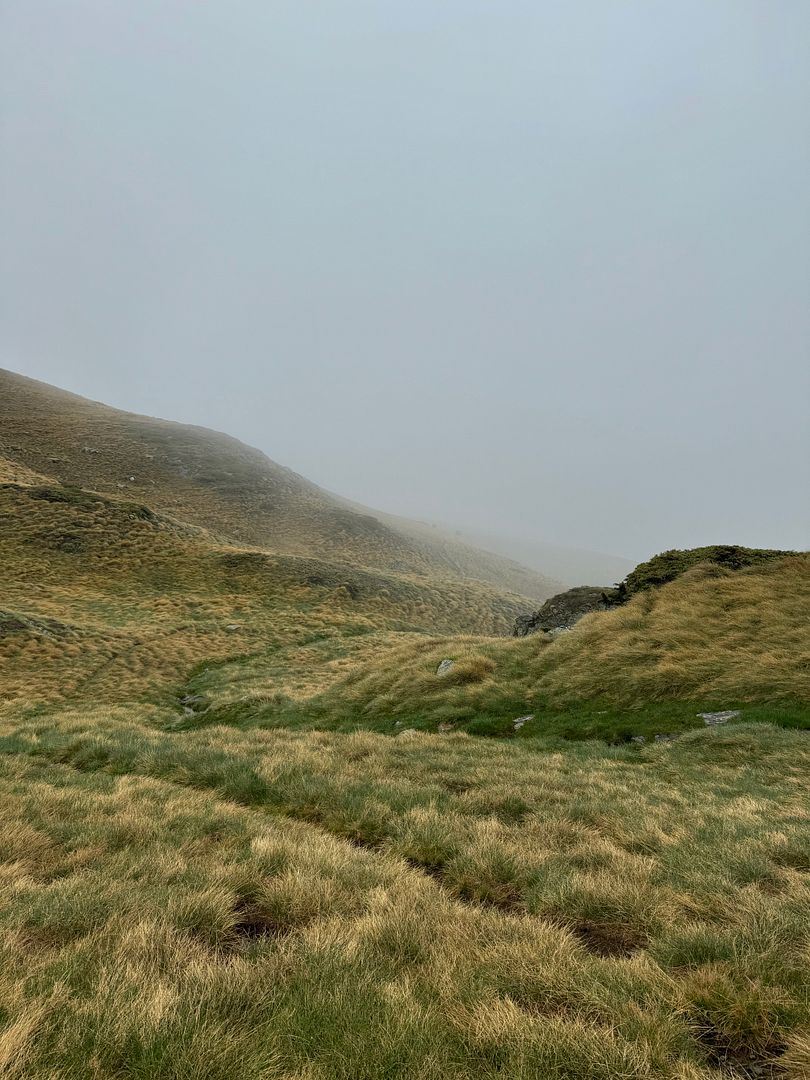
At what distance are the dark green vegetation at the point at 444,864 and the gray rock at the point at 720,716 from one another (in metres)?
0.22

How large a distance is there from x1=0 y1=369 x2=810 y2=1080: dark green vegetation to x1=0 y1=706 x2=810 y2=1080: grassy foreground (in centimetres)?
3

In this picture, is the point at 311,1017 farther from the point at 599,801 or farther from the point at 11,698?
the point at 11,698

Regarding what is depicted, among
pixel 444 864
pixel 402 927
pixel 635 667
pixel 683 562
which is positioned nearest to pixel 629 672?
pixel 635 667

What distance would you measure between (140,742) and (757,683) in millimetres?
16671

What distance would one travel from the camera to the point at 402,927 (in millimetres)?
4238

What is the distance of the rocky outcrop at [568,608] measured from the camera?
2525cm

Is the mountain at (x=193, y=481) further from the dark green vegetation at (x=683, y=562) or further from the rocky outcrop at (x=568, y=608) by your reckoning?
the dark green vegetation at (x=683, y=562)

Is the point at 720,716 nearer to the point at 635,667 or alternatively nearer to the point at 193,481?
the point at 635,667

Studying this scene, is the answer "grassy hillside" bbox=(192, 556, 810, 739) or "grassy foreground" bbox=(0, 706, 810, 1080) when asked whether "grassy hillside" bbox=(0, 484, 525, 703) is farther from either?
"grassy foreground" bbox=(0, 706, 810, 1080)

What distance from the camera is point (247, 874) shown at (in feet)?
17.2

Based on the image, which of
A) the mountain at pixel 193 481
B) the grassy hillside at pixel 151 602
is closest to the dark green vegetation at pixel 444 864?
the grassy hillside at pixel 151 602

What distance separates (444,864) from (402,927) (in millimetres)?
1867

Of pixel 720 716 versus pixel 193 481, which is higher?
pixel 720 716

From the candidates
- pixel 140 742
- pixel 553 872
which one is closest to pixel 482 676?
pixel 140 742
